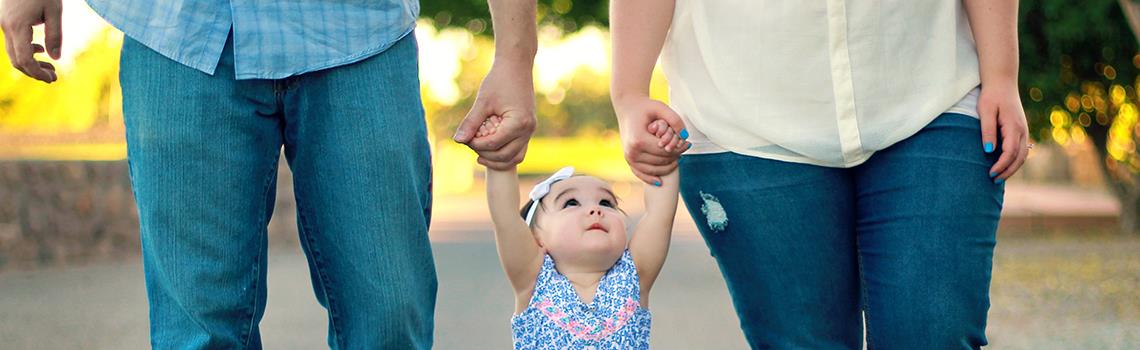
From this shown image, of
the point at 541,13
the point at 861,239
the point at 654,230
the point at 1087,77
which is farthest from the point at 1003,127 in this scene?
the point at 541,13

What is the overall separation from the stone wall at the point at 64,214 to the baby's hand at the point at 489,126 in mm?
8474

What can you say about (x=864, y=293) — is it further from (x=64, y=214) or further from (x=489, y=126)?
(x=64, y=214)

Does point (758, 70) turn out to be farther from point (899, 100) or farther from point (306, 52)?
point (306, 52)

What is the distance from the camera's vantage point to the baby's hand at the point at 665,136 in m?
2.59

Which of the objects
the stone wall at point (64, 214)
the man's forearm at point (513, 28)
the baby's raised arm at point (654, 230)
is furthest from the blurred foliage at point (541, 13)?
the man's forearm at point (513, 28)

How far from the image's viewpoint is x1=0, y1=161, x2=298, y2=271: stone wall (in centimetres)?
1035

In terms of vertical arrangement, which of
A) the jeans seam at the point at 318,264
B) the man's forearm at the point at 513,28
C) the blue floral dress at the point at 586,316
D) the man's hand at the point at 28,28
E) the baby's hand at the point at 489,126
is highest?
the man's hand at the point at 28,28

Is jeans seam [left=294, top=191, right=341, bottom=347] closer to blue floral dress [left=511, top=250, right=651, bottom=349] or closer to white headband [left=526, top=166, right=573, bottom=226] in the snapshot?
blue floral dress [left=511, top=250, right=651, bottom=349]

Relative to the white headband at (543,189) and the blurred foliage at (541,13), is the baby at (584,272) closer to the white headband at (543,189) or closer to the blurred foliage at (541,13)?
the white headband at (543,189)

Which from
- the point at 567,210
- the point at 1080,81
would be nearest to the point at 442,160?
the point at 1080,81

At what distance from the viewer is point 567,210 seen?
304 centimetres

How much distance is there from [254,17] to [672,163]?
0.88 metres

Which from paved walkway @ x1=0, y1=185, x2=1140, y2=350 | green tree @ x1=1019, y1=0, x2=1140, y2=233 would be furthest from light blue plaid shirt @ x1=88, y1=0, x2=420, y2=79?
green tree @ x1=1019, y1=0, x2=1140, y2=233

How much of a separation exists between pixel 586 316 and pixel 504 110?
56 centimetres
